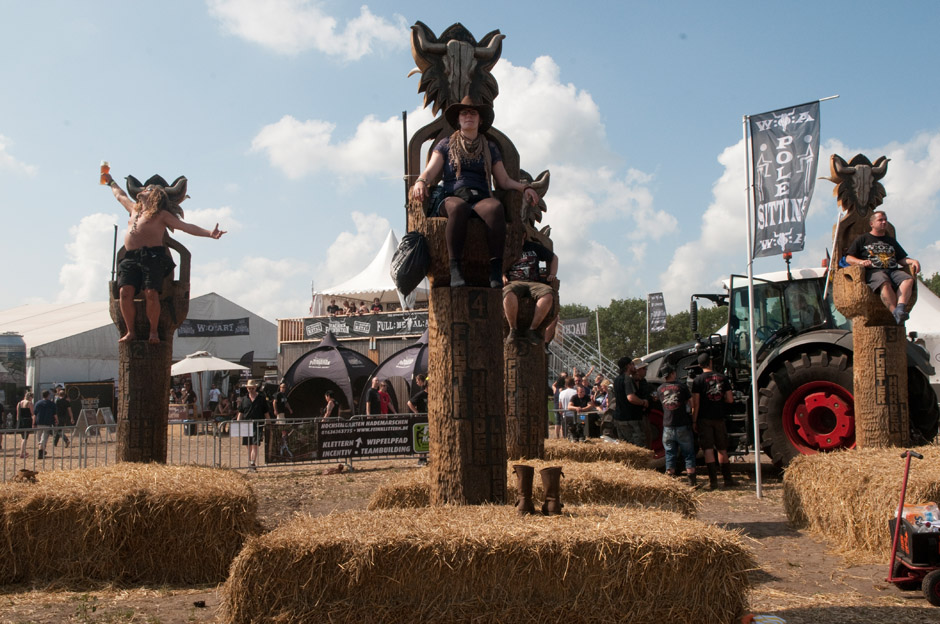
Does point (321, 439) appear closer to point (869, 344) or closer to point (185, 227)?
point (185, 227)

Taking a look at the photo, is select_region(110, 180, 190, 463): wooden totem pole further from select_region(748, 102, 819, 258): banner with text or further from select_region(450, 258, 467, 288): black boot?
select_region(748, 102, 819, 258): banner with text

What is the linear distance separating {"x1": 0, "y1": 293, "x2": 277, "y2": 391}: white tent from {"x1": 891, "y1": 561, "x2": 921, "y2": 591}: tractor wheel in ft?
83.1

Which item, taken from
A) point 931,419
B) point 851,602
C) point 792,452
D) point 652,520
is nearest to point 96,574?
point 652,520

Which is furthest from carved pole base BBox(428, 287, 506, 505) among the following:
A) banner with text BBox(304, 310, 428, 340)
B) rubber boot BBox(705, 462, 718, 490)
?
banner with text BBox(304, 310, 428, 340)

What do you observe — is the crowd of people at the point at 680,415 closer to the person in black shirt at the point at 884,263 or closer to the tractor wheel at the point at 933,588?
the person in black shirt at the point at 884,263

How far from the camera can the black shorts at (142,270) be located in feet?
24.5

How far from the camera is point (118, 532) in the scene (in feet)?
18.0

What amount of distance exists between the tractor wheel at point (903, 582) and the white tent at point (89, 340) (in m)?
25.3

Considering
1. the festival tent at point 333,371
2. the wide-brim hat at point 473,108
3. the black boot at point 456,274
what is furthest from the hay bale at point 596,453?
the festival tent at point 333,371

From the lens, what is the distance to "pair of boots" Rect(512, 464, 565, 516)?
158 inches

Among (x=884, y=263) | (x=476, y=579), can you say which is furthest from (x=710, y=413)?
(x=476, y=579)

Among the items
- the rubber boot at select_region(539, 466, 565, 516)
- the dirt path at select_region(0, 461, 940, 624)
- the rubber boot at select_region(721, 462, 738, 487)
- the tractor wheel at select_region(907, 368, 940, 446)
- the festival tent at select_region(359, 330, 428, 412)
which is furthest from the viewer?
the festival tent at select_region(359, 330, 428, 412)

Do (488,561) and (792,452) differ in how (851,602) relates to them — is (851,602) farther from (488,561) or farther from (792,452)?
(792,452)

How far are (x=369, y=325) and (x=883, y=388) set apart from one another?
16006 millimetres
